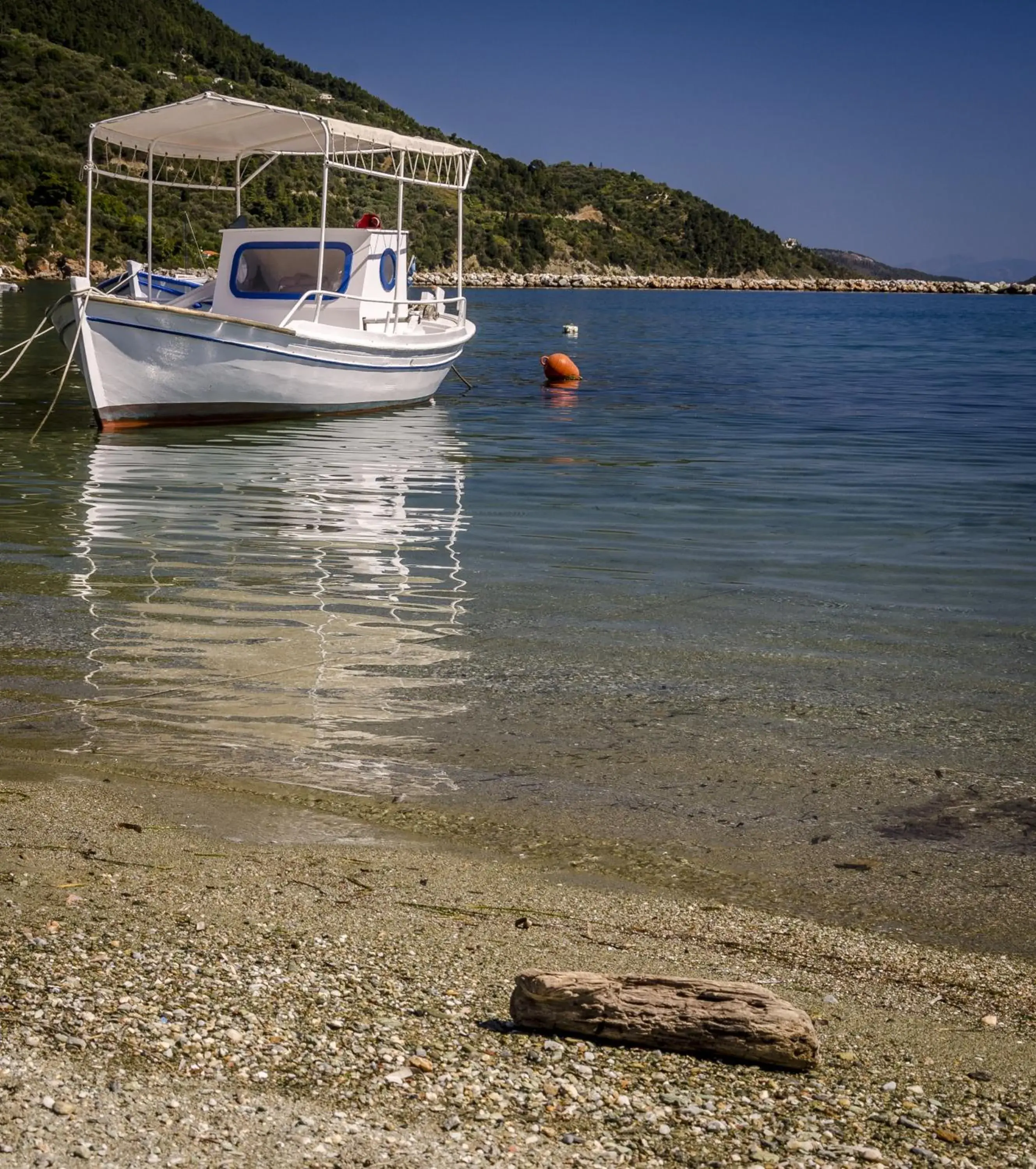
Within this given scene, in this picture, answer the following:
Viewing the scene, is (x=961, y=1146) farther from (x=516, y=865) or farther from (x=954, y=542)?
(x=954, y=542)

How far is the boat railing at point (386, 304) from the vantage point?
1686 centimetres

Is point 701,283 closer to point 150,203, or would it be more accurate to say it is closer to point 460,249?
point 460,249

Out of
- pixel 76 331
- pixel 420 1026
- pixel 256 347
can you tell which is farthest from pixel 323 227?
pixel 420 1026

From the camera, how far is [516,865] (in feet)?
13.4

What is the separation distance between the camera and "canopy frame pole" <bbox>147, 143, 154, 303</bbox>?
729 inches

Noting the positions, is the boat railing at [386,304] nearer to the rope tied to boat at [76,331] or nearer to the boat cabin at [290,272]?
the boat cabin at [290,272]

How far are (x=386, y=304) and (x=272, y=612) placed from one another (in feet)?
40.0

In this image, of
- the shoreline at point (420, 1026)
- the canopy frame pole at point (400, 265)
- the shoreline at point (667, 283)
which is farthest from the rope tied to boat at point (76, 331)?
the shoreline at point (667, 283)

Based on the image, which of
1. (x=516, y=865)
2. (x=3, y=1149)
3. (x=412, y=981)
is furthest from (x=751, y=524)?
(x=3, y=1149)

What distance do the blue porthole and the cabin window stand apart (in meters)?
0.63

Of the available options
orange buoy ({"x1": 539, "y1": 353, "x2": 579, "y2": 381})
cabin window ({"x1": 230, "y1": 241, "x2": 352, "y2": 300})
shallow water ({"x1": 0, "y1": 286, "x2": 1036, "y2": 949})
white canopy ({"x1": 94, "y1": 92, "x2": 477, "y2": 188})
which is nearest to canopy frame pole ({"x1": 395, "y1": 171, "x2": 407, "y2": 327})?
white canopy ({"x1": 94, "y1": 92, "x2": 477, "y2": 188})

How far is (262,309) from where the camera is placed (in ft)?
58.4

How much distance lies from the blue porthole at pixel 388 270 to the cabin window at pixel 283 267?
63 cm

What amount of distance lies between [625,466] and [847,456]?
317 centimetres
